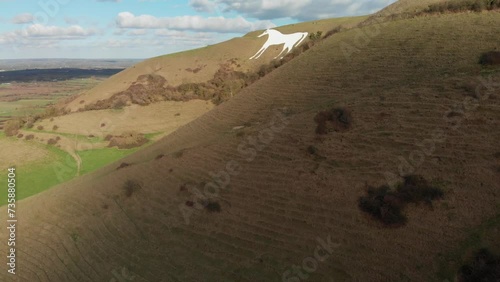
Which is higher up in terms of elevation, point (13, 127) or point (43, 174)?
point (13, 127)

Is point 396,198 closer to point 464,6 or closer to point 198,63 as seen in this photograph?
point 464,6

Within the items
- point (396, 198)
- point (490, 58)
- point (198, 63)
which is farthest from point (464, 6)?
point (198, 63)

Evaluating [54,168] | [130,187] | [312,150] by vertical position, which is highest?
[312,150]

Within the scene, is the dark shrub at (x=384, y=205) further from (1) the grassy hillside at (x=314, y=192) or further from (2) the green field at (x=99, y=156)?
(2) the green field at (x=99, y=156)

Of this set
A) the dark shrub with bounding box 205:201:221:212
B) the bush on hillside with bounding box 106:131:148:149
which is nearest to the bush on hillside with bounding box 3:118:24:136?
the bush on hillside with bounding box 106:131:148:149

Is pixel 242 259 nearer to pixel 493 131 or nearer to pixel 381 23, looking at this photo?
pixel 493 131

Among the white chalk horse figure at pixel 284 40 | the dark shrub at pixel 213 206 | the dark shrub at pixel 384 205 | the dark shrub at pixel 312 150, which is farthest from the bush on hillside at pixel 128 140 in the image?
the dark shrub at pixel 384 205
